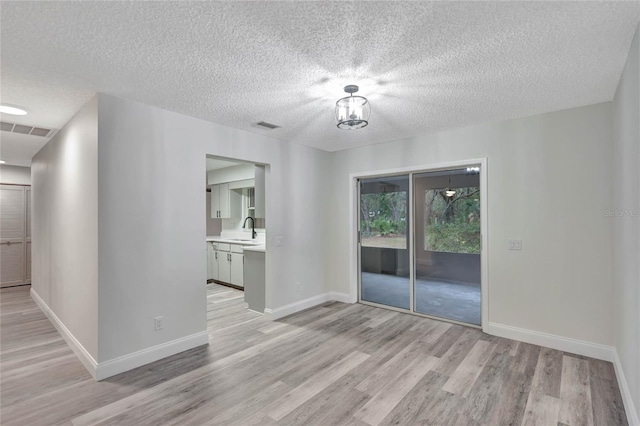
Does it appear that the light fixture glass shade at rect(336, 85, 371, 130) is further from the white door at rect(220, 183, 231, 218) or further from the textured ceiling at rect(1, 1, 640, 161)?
the white door at rect(220, 183, 231, 218)

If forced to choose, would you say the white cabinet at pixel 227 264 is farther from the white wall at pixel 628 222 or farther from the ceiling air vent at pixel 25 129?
the white wall at pixel 628 222

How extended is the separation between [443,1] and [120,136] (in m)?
2.81

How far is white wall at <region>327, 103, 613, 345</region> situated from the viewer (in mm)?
3053

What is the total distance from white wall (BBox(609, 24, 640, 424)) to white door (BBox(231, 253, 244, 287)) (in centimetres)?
518

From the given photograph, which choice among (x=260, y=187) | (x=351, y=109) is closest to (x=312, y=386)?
(x=351, y=109)

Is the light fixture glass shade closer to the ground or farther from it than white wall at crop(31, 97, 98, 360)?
farther from it

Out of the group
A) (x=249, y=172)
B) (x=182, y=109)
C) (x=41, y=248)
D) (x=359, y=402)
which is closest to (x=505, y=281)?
(x=359, y=402)

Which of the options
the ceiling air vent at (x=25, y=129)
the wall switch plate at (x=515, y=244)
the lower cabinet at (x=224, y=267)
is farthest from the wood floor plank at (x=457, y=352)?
the ceiling air vent at (x=25, y=129)

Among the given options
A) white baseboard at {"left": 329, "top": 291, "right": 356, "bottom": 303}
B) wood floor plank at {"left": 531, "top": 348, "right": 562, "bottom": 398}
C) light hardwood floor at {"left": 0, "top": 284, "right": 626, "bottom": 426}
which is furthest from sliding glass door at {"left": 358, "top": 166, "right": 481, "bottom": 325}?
wood floor plank at {"left": 531, "top": 348, "right": 562, "bottom": 398}

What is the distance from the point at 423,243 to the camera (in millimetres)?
4371

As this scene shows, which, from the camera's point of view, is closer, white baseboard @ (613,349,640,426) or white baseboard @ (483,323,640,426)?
white baseboard @ (613,349,640,426)

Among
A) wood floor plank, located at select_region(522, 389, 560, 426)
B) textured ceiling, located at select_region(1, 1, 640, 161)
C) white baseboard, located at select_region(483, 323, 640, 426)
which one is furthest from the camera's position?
white baseboard, located at select_region(483, 323, 640, 426)

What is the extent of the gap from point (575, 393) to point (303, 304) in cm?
321

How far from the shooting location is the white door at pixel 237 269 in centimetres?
592
